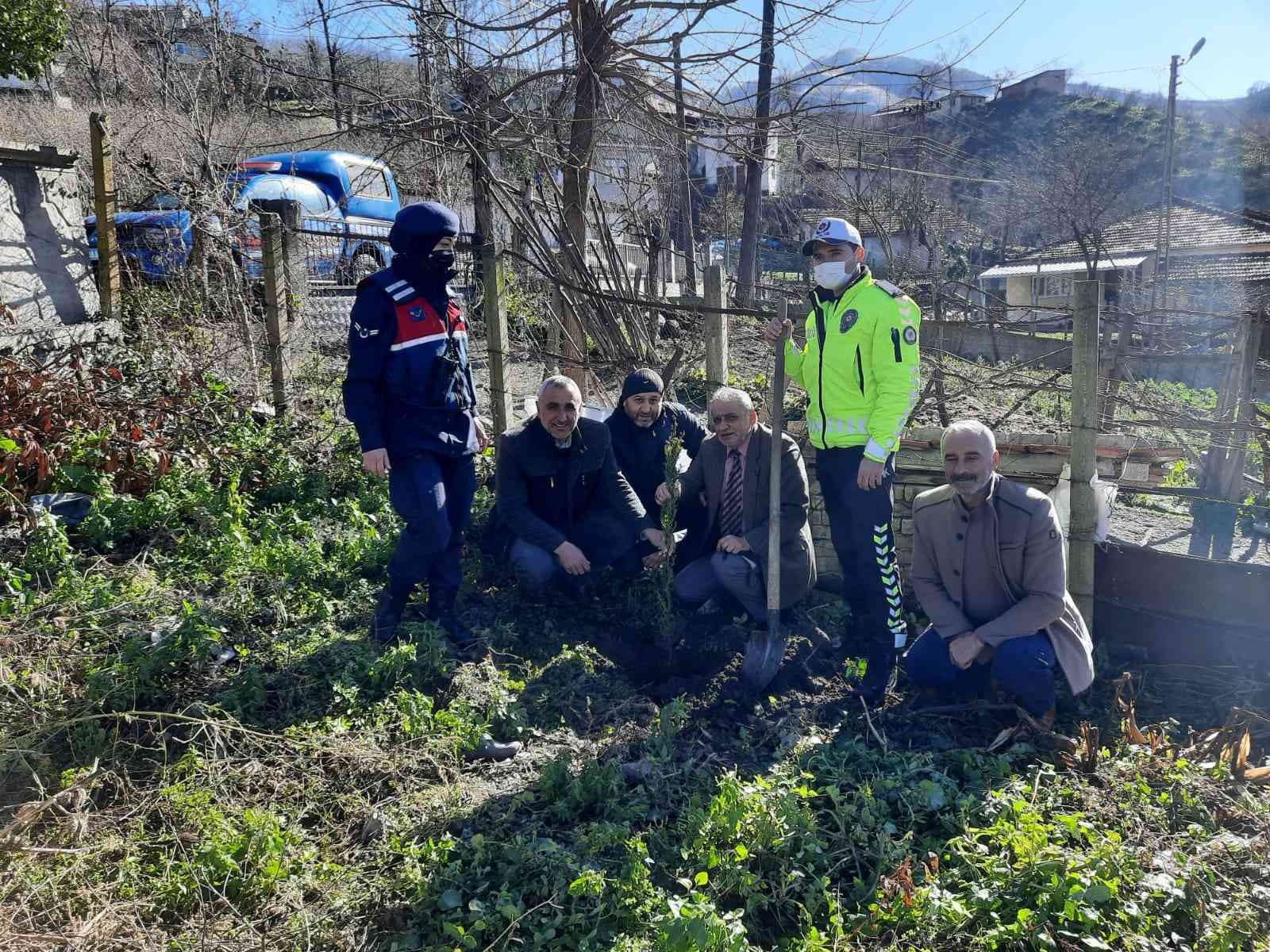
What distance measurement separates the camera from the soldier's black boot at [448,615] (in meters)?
4.06

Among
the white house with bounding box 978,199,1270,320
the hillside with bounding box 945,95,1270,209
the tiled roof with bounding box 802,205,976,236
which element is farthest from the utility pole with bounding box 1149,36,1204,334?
the hillside with bounding box 945,95,1270,209

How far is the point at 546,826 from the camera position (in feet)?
9.43

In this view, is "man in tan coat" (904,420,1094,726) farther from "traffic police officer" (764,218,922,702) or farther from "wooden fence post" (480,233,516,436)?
"wooden fence post" (480,233,516,436)

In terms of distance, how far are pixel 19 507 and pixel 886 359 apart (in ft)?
13.8

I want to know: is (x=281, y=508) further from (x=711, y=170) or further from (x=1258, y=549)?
(x=711, y=170)

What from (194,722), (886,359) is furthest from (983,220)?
(194,722)

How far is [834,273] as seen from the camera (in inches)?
153

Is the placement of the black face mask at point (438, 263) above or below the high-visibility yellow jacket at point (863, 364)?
above

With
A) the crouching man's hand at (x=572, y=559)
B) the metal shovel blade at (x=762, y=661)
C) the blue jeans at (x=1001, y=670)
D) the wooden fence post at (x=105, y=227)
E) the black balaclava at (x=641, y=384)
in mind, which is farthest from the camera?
the wooden fence post at (x=105, y=227)

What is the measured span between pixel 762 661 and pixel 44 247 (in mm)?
5976

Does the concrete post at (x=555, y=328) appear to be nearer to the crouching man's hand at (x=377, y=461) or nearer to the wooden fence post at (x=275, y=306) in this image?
the wooden fence post at (x=275, y=306)

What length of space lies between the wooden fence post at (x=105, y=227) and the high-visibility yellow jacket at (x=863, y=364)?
547 cm

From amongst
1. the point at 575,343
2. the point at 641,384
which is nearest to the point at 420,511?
the point at 641,384

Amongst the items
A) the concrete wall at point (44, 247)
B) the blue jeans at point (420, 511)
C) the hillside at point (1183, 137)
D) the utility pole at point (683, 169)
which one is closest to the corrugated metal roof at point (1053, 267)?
the hillside at point (1183, 137)
